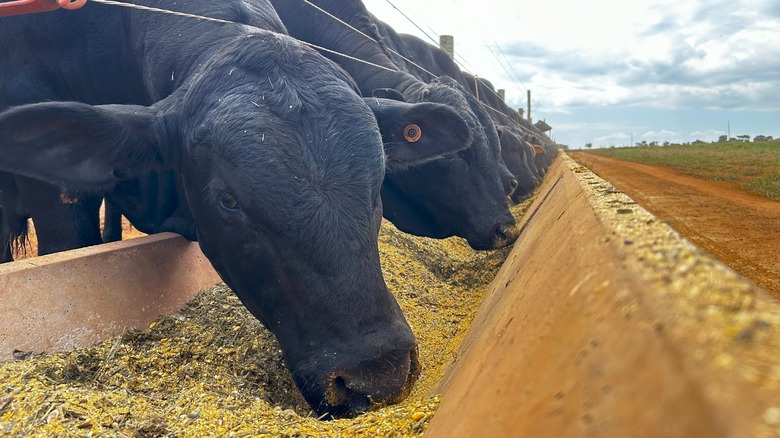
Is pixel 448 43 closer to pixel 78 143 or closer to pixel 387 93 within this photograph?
pixel 387 93

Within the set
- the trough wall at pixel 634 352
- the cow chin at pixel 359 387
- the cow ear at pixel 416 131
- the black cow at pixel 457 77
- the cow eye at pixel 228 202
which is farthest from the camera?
the black cow at pixel 457 77

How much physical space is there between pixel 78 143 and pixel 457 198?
3.00 m

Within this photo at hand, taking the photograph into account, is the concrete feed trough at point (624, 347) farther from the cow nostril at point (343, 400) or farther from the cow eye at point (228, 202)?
the cow eye at point (228, 202)

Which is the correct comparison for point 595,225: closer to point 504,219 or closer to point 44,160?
point 44,160

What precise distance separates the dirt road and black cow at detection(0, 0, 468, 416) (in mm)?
3202

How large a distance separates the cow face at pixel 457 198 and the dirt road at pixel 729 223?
1971 millimetres

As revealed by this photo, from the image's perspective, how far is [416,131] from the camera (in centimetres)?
369

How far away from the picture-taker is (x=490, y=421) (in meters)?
1.05

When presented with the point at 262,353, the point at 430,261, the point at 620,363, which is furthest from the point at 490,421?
the point at 430,261

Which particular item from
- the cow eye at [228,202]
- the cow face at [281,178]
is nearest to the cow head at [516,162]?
the cow face at [281,178]

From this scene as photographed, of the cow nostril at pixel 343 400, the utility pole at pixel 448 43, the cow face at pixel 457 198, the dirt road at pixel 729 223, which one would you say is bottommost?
the dirt road at pixel 729 223

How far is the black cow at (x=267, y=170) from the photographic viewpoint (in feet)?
7.51

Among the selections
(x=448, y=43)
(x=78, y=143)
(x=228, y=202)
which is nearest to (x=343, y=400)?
(x=228, y=202)

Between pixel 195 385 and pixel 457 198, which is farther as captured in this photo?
pixel 457 198
